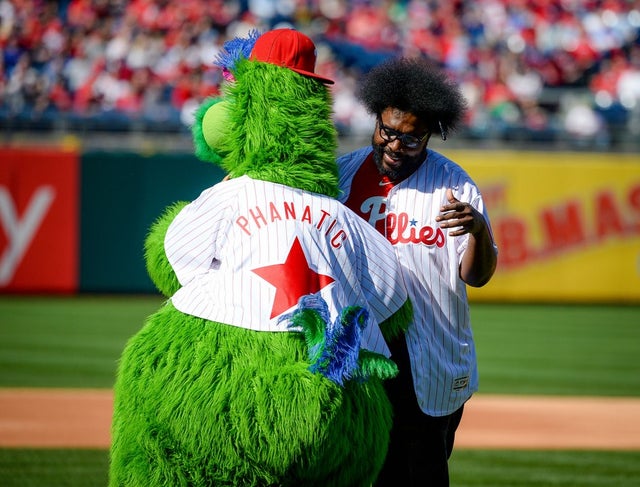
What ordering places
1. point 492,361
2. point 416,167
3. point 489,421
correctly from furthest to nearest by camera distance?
point 492,361
point 489,421
point 416,167

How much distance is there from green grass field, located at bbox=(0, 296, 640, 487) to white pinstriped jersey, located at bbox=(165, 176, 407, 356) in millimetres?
3204

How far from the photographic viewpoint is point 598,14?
21.1 meters

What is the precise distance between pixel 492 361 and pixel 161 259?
8895mm

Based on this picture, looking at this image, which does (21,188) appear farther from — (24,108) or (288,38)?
(288,38)

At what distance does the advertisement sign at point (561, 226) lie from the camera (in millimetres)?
16953

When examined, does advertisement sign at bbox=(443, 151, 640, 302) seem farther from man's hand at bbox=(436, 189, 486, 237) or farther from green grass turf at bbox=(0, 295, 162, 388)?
man's hand at bbox=(436, 189, 486, 237)

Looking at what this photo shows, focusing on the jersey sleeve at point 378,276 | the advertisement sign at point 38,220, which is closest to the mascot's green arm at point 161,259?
the jersey sleeve at point 378,276

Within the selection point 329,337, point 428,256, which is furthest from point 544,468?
point 329,337

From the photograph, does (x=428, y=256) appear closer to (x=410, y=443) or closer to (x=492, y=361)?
(x=410, y=443)

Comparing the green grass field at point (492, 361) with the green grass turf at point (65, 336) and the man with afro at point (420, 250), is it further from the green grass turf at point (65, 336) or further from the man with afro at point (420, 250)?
the man with afro at point (420, 250)

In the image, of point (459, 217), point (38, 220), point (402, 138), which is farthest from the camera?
Result: point (38, 220)

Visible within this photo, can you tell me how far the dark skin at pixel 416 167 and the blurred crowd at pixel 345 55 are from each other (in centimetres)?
1262

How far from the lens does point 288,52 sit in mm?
3154

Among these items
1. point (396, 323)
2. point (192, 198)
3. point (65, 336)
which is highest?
point (396, 323)
